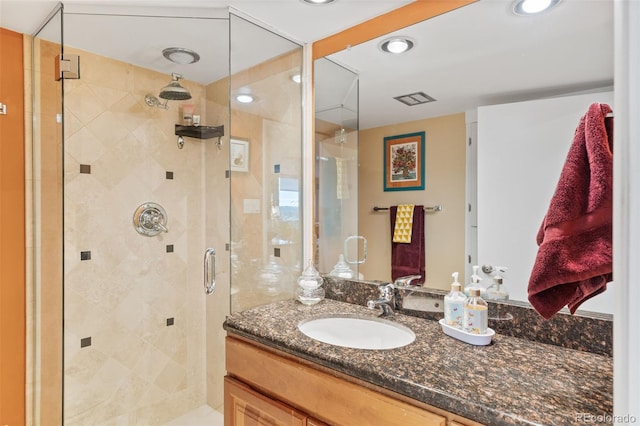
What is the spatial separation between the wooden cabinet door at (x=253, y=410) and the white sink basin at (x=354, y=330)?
0.27 meters

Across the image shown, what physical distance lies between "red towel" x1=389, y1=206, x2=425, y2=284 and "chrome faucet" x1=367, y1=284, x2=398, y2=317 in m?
0.09

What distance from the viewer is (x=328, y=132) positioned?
1.89 meters

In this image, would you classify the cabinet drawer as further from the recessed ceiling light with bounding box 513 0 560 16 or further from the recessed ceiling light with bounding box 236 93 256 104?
the recessed ceiling light with bounding box 513 0 560 16

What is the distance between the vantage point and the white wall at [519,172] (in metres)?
1.21

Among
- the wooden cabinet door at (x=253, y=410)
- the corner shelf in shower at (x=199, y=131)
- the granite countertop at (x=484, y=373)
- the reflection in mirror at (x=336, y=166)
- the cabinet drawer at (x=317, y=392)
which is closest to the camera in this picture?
the granite countertop at (x=484, y=373)

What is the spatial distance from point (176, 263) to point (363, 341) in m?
1.51

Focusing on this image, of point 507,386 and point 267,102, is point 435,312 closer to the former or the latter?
point 507,386

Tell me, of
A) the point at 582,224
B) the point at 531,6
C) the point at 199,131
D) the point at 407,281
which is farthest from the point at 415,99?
the point at 199,131

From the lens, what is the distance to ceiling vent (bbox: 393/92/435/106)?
1.53 meters

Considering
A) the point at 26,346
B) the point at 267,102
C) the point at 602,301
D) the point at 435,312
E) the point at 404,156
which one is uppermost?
the point at 267,102

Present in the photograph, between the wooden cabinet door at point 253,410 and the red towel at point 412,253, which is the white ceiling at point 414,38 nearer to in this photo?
the red towel at point 412,253

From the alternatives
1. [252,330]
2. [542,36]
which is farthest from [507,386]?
[542,36]

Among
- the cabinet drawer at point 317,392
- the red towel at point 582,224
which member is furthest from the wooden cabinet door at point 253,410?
the red towel at point 582,224

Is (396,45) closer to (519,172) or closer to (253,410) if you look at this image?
(519,172)
